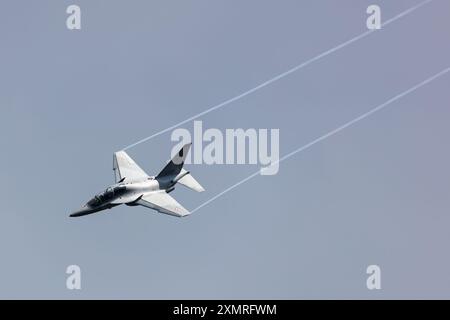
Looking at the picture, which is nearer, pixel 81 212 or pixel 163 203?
pixel 81 212

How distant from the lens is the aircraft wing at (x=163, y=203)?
82.5m

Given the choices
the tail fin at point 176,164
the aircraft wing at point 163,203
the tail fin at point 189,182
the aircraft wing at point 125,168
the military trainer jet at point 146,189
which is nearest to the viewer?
the aircraft wing at point 163,203

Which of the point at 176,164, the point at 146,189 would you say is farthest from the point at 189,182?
the point at 146,189

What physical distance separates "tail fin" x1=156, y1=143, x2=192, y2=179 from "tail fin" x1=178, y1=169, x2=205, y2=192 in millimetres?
811

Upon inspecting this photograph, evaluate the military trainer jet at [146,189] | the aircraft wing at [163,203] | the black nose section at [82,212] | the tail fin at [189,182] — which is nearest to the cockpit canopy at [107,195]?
the military trainer jet at [146,189]

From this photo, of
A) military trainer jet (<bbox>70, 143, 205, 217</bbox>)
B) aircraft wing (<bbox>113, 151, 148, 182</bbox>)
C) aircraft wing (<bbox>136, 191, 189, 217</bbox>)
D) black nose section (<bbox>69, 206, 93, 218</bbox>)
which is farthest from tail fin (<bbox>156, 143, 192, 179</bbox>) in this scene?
black nose section (<bbox>69, 206, 93, 218</bbox>)

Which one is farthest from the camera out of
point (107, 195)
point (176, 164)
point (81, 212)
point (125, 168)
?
point (125, 168)

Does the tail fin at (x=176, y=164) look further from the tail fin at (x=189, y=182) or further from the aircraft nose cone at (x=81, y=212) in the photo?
the aircraft nose cone at (x=81, y=212)

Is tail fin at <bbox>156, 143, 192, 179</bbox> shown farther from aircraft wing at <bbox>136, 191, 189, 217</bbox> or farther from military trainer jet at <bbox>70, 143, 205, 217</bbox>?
aircraft wing at <bbox>136, 191, 189, 217</bbox>

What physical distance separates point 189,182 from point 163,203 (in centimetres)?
689

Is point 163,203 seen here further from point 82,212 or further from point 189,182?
point 82,212

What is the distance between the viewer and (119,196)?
8500 centimetres

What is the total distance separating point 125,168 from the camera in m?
93.2

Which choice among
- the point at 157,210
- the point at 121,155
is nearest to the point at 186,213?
the point at 157,210
